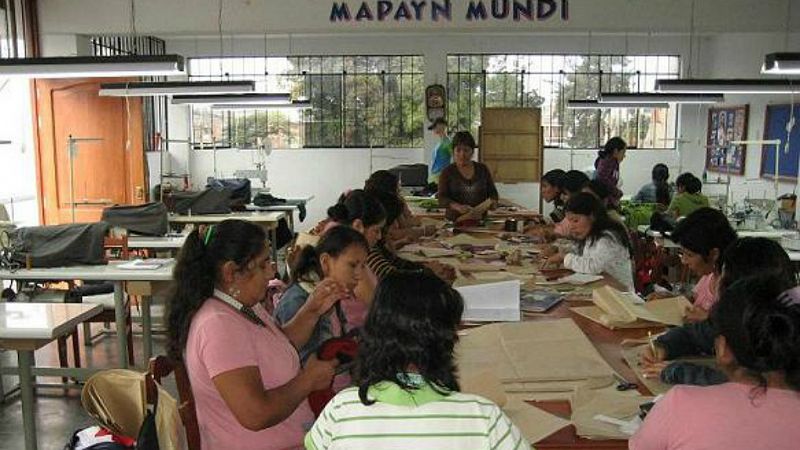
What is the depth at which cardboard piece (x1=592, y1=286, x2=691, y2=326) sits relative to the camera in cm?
280

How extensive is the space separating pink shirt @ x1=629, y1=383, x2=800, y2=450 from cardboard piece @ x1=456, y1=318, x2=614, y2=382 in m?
0.69

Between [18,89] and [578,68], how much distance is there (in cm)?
796

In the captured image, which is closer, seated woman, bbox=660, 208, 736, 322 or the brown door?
seated woman, bbox=660, 208, 736, 322

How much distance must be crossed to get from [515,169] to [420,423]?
867 cm

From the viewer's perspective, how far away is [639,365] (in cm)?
231

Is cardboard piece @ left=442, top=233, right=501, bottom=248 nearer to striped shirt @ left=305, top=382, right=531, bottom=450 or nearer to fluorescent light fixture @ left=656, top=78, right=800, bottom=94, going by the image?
fluorescent light fixture @ left=656, top=78, right=800, bottom=94

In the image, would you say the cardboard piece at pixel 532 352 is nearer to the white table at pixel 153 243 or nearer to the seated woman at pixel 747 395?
the seated woman at pixel 747 395

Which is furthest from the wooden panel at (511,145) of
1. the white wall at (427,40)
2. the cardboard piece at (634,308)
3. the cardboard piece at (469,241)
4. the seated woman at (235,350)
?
the seated woman at (235,350)

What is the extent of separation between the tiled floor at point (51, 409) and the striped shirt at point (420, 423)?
221 cm

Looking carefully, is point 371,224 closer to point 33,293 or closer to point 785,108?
point 33,293

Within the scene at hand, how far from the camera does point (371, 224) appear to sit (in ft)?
11.2

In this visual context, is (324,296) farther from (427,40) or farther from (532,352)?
(427,40)

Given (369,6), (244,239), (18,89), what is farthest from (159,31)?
(244,239)

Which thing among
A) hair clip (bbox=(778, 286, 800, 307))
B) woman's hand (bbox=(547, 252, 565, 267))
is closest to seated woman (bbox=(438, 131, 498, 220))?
woman's hand (bbox=(547, 252, 565, 267))
